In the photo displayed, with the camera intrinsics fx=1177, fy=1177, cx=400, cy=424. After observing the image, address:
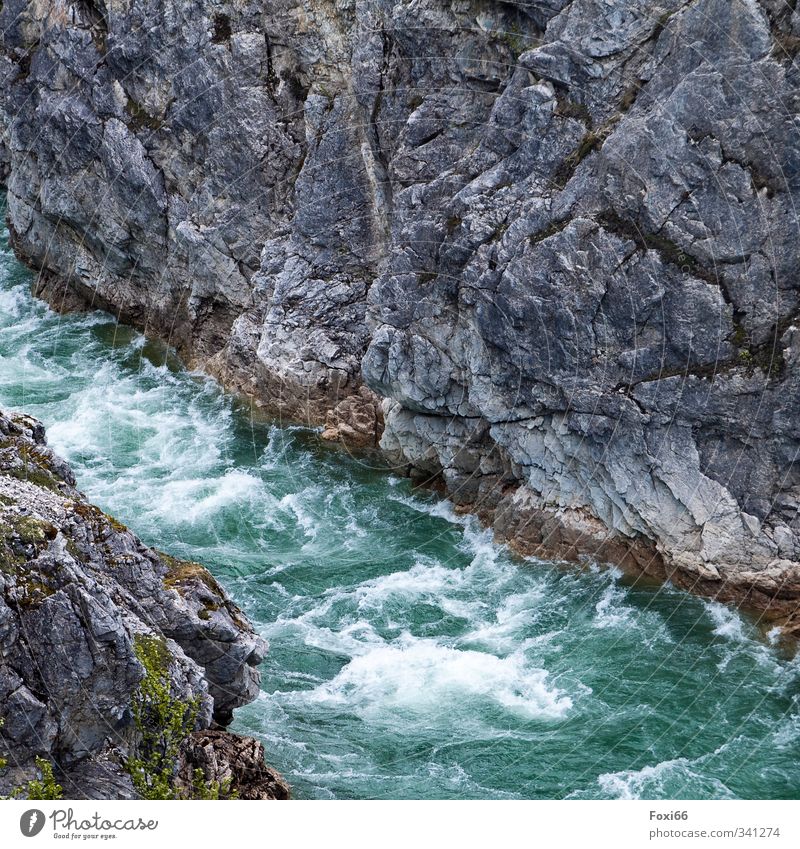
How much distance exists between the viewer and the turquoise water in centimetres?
2832

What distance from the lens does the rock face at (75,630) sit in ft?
68.0

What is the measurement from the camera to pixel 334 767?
27.8 meters

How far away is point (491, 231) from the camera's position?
122 feet

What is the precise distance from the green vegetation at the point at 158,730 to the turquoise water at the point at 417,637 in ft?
15.3

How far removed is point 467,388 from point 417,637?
9238mm

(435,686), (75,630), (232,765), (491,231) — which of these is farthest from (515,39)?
(75,630)

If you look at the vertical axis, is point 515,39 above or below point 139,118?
above

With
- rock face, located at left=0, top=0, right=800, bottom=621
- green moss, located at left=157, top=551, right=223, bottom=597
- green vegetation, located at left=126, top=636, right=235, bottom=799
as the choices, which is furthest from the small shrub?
rock face, located at left=0, top=0, right=800, bottom=621

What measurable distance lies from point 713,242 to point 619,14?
7.30 meters

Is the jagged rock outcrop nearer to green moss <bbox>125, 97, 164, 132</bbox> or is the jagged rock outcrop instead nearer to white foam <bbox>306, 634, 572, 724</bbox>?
white foam <bbox>306, 634, 572, 724</bbox>

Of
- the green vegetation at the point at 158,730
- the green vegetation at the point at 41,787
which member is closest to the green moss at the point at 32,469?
the green vegetation at the point at 158,730

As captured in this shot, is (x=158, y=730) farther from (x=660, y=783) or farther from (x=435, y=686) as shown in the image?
(x=660, y=783)

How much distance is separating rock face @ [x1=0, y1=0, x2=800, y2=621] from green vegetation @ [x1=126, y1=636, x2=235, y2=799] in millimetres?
16729
